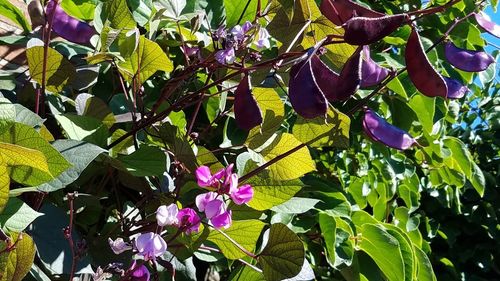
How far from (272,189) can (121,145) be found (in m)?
0.21

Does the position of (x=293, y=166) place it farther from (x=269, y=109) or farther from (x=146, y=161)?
(x=146, y=161)

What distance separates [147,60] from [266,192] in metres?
0.24

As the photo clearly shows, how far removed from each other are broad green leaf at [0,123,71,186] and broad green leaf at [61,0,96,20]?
49 centimetres

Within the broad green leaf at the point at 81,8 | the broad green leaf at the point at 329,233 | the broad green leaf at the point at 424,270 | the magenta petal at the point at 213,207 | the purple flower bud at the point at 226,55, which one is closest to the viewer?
the magenta petal at the point at 213,207

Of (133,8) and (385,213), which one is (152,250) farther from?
(385,213)

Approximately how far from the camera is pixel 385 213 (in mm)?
1775

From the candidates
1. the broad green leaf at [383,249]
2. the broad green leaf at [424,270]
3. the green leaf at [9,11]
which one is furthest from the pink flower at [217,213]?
the broad green leaf at [424,270]

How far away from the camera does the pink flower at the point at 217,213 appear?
0.69 metres

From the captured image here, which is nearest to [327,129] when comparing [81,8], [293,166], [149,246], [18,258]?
[293,166]

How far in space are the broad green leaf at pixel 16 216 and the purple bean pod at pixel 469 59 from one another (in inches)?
22.8

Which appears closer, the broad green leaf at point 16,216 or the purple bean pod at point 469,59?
the broad green leaf at point 16,216

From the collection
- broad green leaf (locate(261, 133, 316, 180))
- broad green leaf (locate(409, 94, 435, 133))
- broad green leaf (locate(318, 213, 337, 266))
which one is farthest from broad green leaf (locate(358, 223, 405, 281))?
broad green leaf (locate(261, 133, 316, 180))

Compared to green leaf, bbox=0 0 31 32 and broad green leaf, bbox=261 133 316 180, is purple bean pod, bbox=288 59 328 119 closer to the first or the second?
broad green leaf, bbox=261 133 316 180

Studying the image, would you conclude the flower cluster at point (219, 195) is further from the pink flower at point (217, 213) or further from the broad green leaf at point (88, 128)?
the broad green leaf at point (88, 128)
